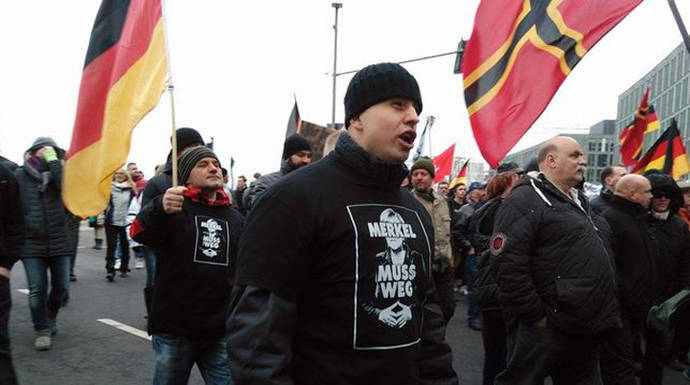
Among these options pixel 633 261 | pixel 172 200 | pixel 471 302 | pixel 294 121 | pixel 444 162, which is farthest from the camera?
pixel 444 162

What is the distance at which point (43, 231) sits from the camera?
6016mm

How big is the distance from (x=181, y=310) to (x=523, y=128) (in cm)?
242

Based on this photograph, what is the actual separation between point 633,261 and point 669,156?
14.5 ft

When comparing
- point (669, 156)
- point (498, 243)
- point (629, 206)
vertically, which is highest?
point (669, 156)

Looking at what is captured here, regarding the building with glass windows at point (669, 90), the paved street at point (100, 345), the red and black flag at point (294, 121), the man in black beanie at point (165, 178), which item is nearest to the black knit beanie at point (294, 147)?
the man in black beanie at point (165, 178)

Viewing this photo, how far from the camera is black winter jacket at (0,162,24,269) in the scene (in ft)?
12.7

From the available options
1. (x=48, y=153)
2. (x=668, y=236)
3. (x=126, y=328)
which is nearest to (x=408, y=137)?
(x=668, y=236)

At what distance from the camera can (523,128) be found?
12.9ft

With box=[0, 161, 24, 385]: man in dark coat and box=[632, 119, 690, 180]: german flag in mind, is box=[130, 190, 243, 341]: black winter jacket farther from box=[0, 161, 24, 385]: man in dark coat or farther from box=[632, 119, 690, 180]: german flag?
box=[632, 119, 690, 180]: german flag

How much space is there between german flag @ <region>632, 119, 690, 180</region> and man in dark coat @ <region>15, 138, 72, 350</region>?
304 inches

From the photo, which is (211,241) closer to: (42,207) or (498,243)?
(498,243)

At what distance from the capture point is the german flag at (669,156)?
8453mm

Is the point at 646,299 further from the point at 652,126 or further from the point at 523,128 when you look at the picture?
the point at 652,126

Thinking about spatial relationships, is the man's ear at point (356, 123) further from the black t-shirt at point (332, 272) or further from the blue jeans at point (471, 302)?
the blue jeans at point (471, 302)
